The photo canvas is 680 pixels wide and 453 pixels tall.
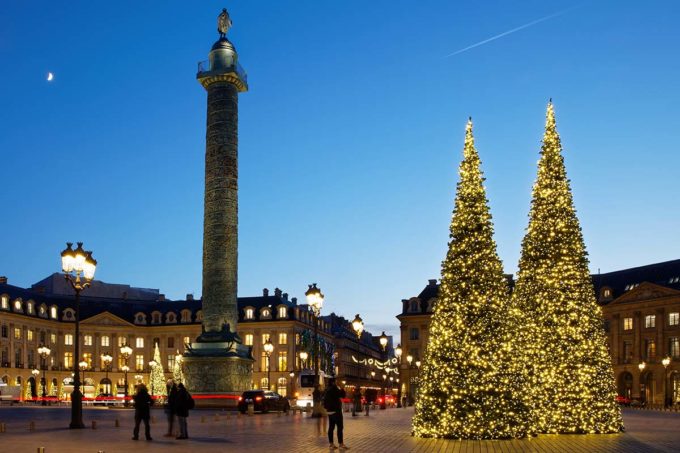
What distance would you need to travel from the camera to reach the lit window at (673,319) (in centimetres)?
9275

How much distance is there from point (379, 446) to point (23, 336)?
94137mm

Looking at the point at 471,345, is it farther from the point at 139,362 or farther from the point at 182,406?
the point at 139,362

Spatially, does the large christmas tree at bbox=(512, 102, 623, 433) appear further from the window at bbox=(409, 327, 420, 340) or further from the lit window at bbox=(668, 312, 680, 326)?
the window at bbox=(409, 327, 420, 340)

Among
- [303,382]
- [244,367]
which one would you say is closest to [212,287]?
[244,367]

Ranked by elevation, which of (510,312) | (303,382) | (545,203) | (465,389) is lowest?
(303,382)

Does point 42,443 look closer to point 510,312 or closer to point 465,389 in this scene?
point 465,389

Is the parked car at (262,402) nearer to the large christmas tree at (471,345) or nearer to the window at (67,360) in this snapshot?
the large christmas tree at (471,345)

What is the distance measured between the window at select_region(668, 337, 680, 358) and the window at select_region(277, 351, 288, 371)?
166 ft

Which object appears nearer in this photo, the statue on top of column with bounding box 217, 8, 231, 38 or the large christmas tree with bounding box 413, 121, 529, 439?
the large christmas tree with bounding box 413, 121, 529, 439

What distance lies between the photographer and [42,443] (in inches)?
858

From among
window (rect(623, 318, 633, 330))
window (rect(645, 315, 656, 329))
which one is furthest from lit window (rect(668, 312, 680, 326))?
window (rect(623, 318, 633, 330))

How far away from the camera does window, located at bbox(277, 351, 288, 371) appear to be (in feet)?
376

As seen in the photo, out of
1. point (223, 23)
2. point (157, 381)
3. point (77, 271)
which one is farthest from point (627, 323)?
point (77, 271)

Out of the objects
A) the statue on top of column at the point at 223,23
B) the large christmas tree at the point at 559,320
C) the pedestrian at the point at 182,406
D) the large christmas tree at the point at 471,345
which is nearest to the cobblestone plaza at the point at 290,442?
the pedestrian at the point at 182,406
